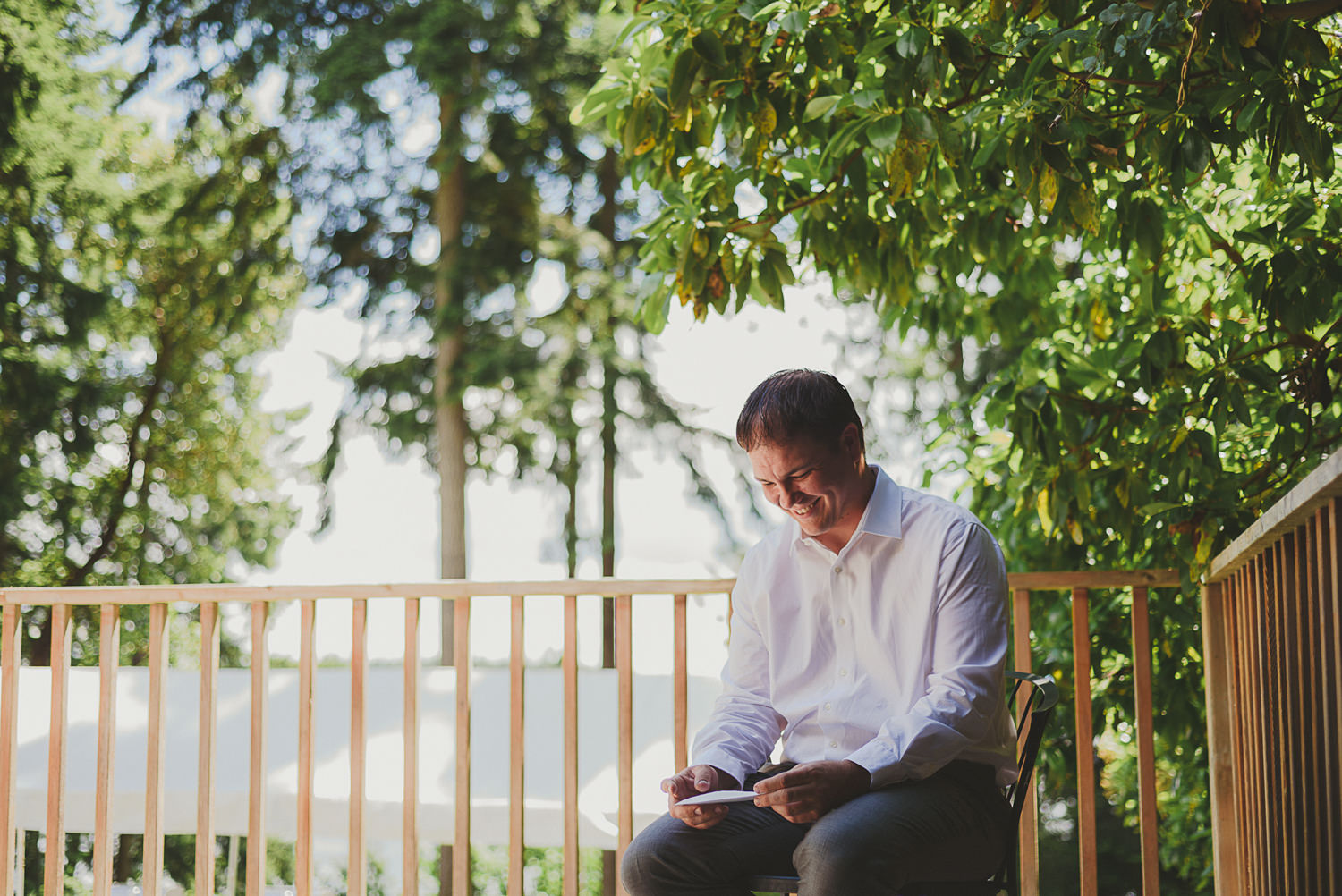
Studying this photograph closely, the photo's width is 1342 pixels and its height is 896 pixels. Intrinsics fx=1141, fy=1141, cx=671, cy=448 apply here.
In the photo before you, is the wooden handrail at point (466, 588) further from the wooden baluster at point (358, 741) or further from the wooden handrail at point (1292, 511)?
the wooden handrail at point (1292, 511)

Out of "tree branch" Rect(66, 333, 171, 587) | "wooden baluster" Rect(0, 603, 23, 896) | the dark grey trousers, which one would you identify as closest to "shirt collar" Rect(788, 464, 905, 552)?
the dark grey trousers

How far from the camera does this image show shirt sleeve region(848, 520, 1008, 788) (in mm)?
1676

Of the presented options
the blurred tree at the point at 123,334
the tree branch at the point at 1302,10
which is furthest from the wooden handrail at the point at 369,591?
the blurred tree at the point at 123,334

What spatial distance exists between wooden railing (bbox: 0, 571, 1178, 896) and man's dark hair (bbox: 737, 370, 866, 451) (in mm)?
874

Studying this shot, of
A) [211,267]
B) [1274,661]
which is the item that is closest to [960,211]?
[1274,661]

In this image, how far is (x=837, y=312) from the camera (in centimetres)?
1023

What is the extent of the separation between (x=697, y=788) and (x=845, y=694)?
11.5 inches

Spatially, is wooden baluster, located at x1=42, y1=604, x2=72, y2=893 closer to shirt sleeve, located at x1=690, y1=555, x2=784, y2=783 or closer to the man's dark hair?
shirt sleeve, located at x1=690, y1=555, x2=784, y2=783

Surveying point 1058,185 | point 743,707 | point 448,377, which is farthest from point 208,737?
point 448,377

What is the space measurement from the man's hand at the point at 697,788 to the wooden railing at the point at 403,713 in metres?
0.82

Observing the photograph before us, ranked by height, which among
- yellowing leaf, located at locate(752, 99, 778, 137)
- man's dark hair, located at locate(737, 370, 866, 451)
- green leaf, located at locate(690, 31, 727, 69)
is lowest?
man's dark hair, located at locate(737, 370, 866, 451)

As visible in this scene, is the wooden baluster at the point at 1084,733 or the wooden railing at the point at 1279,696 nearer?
the wooden railing at the point at 1279,696

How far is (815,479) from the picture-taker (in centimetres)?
188

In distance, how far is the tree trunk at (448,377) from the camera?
845 cm
